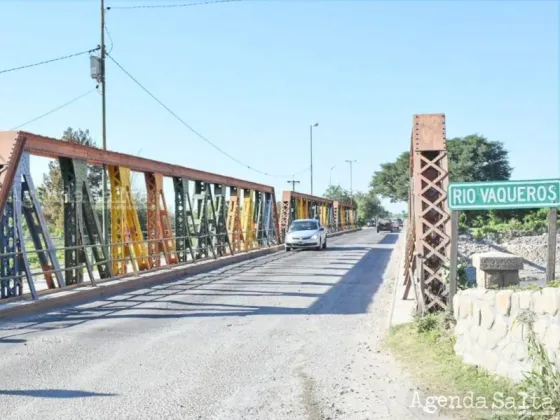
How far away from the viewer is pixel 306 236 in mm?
32062

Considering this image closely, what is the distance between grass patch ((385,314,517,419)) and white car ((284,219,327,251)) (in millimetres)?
23408

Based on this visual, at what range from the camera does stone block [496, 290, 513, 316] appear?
561cm

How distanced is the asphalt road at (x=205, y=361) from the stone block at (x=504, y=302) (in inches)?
44.4

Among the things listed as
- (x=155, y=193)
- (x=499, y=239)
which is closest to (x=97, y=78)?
(x=155, y=193)

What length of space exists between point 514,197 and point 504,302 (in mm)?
1302

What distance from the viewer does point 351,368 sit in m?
7.03

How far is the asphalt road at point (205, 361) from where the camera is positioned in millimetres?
5590

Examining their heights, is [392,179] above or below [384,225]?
above

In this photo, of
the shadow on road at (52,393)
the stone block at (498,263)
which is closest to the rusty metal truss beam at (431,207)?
the stone block at (498,263)

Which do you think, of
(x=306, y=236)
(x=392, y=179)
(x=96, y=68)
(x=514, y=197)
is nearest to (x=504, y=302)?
(x=514, y=197)

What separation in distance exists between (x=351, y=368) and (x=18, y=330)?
556 cm

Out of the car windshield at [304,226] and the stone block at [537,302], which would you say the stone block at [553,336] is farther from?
the car windshield at [304,226]

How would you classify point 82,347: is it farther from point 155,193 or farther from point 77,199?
point 155,193

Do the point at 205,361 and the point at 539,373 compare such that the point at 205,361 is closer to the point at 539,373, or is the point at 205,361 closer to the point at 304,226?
the point at 539,373
